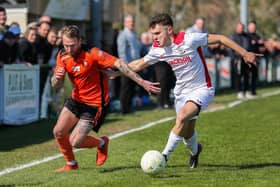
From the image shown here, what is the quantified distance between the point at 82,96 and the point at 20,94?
19.6 ft

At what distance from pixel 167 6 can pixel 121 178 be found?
5990 centimetres

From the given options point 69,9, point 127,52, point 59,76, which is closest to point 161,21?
point 59,76

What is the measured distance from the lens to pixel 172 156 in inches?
442

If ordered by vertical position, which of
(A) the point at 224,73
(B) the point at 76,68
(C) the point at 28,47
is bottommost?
(A) the point at 224,73

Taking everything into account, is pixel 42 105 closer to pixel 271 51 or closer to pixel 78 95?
pixel 78 95

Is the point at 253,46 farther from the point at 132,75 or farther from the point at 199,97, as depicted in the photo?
the point at 132,75

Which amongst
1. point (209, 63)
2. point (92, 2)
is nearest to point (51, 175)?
point (92, 2)

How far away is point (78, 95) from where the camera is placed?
33.3ft

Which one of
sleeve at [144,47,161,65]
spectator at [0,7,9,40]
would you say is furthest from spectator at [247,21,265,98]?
sleeve at [144,47,161,65]

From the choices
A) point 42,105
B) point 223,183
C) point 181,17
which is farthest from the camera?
point 181,17

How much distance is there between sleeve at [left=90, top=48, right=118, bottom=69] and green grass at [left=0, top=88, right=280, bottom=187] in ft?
4.39

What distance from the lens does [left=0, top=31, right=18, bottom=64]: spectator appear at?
15375 millimetres

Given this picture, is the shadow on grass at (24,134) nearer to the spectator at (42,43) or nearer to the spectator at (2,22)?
the spectator at (42,43)

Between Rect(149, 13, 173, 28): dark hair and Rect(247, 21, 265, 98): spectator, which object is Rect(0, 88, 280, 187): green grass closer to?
Rect(149, 13, 173, 28): dark hair
